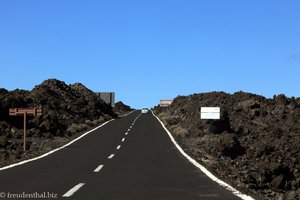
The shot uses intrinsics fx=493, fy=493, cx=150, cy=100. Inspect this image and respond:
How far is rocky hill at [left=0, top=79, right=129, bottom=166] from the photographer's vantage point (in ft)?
93.4

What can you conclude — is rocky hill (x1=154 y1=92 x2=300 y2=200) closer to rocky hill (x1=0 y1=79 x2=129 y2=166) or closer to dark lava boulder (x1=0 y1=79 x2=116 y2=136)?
rocky hill (x1=0 y1=79 x2=129 y2=166)

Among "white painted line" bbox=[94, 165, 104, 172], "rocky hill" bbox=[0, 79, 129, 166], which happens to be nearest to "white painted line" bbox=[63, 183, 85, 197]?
"white painted line" bbox=[94, 165, 104, 172]

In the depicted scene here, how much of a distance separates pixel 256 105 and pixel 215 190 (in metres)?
54.3

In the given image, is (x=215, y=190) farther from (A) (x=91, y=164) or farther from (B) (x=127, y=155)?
(B) (x=127, y=155)

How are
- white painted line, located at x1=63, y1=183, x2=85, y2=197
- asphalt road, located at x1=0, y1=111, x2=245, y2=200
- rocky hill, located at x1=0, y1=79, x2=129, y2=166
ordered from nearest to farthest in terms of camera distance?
white painted line, located at x1=63, y1=183, x2=85, y2=197 → asphalt road, located at x1=0, y1=111, x2=245, y2=200 → rocky hill, located at x1=0, y1=79, x2=129, y2=166

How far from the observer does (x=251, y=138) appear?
47.4m

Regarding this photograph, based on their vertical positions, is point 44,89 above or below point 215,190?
above

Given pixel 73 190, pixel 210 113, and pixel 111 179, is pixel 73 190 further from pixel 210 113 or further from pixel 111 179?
pixel 210 113

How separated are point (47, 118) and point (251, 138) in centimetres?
1933

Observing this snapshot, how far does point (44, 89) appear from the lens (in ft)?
207

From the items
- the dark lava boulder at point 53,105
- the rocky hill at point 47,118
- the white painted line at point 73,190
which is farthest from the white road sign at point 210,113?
the white painted line at point 73,190

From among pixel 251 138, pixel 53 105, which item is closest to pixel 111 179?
pixel 251 138

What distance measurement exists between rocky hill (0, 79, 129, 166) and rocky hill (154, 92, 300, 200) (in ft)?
28.0

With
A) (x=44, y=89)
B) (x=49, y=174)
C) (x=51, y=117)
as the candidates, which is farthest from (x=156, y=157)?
(x=44, y=89)
